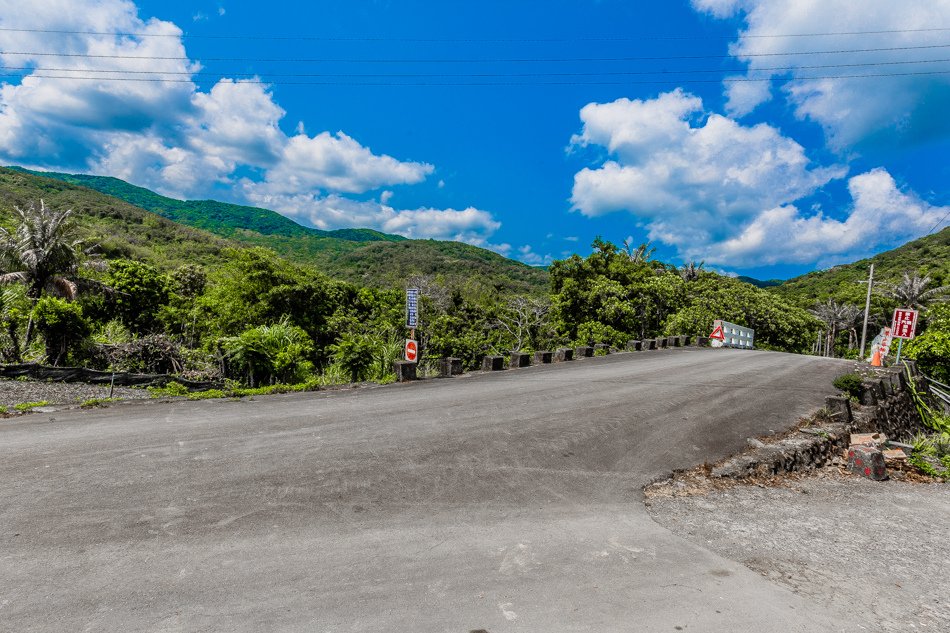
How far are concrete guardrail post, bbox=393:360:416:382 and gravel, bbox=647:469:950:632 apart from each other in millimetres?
6137

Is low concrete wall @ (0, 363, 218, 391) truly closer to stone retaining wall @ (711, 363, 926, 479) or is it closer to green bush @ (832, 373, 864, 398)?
stone retaining wall @ (711, 363, 926, 479)

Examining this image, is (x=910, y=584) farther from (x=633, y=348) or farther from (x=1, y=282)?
(x=1, y=282)

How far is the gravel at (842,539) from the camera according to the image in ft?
11.3

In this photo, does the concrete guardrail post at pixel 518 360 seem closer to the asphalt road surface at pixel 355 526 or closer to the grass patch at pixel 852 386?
the asphalt road surface at pixel 355 526

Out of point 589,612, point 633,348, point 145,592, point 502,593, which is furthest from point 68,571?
point 633,348

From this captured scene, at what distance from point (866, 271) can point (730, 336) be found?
63.0 metres

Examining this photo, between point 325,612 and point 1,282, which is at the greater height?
point 1,282

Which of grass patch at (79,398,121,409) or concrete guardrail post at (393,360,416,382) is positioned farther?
concrete guardrail post at (393,360,416,382)

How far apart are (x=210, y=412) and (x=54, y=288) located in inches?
500

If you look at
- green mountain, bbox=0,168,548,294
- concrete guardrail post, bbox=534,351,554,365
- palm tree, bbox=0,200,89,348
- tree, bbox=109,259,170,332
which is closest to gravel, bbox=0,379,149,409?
palm tree, bbox=0,200,89,348

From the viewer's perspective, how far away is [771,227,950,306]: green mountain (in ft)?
179

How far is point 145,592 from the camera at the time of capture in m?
3.00

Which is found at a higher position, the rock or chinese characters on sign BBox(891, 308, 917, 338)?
chinese characters on sign BBox(891, 308, 917, 338)

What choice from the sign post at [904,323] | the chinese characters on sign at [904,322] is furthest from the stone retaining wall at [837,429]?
the chinese characters on sign at [904,322]
